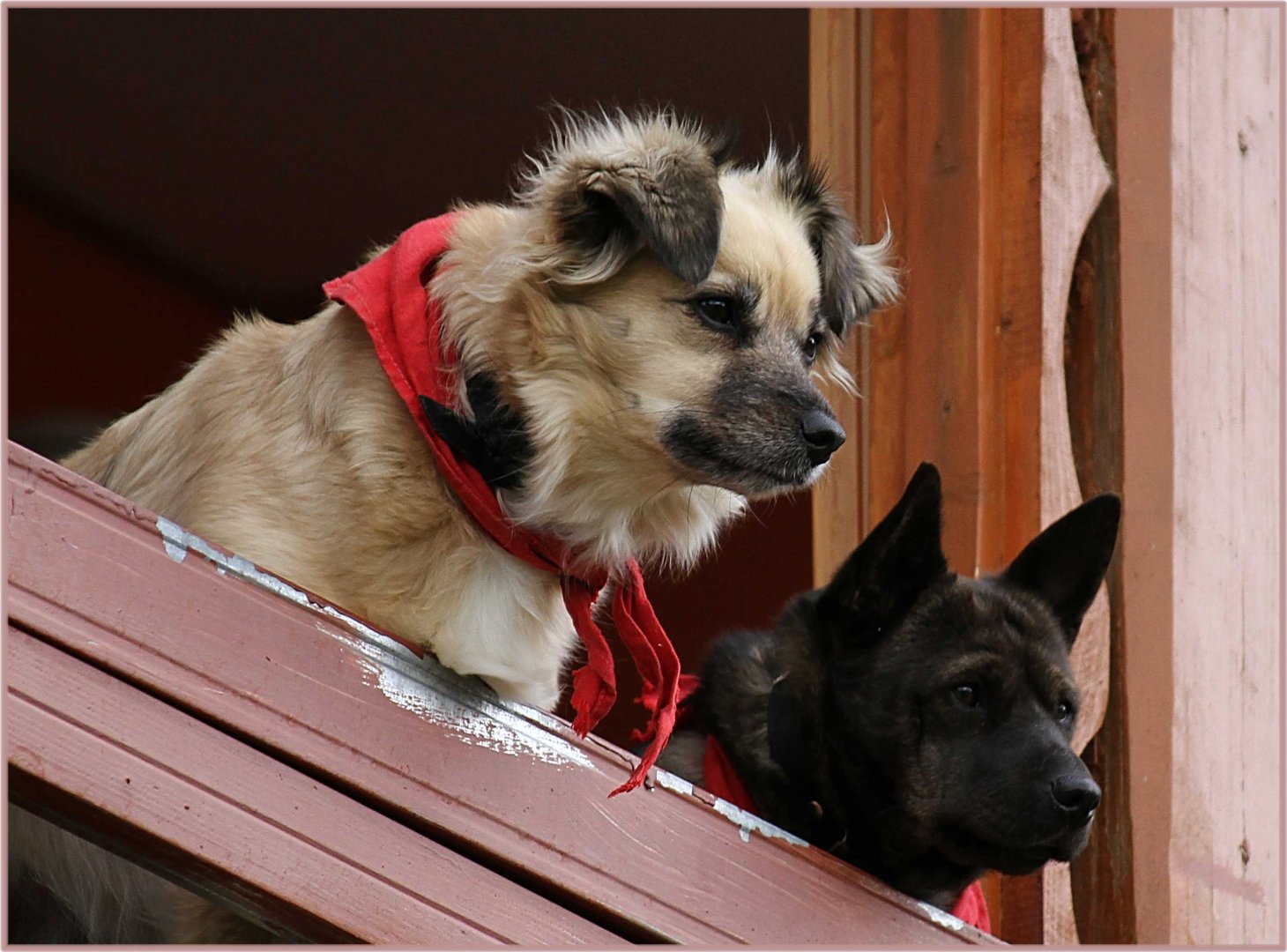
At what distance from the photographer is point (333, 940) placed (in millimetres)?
1550

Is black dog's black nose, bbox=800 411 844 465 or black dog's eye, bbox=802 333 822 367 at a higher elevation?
black dog's eye, bbox=802 333 822 367

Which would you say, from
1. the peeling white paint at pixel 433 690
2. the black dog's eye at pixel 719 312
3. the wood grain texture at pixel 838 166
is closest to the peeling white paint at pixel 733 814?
the peeling white paint at pixel 433 690

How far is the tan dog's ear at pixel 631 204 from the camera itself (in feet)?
6.73

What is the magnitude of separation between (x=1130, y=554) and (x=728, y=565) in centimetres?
281

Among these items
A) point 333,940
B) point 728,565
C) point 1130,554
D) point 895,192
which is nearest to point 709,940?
point 333,940

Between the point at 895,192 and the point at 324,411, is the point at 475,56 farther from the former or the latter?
the point at 324,411

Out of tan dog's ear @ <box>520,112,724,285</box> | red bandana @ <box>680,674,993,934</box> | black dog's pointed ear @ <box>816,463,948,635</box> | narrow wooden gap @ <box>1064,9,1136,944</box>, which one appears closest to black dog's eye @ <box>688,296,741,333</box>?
tan dog's ear @ <box>520,112,724,285</box>

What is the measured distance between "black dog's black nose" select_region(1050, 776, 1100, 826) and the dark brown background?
2.31 m

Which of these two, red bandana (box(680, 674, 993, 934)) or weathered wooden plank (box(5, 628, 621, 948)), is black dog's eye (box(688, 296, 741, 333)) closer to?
red bandana (box(680, 674, 993, 934))

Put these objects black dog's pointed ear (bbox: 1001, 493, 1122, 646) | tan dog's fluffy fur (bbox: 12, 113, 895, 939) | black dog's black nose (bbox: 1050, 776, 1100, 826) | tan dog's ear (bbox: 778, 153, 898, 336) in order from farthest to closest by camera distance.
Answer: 1. black dog's pointed ear (bbox: 1001, 493, 1122, 646)
2. tan dog's ear (bbox: 778, 153, 898, 336)
3. black dog's black nose (bbox: 1050, 776, 1100, 826)
4. tan dog's fluffy fur (bbox: 12, 113, 895, 939)

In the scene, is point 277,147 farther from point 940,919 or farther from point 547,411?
point 940,919

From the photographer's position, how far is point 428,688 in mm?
1741

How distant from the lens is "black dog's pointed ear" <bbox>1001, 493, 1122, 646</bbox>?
8.93ft

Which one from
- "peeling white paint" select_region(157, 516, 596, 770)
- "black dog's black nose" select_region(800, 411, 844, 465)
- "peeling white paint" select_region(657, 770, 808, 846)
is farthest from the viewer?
"black dog's black nose" select_region(800, 411, 844, 465)
